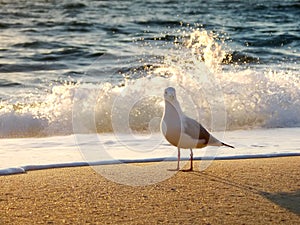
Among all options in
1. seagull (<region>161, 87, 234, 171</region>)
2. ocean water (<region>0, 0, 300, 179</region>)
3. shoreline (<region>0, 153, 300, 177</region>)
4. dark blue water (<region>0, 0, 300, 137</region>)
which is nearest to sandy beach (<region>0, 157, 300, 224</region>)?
shoreline (<region>0, 153, 300, 177</region>)

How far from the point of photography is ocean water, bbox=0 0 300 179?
7270mm

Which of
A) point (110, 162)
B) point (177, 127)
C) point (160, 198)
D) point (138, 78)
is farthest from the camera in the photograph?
point (138, 78)

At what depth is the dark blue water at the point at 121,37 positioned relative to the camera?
1302cm

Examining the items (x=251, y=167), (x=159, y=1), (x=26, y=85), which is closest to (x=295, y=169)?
(x=251, y=167)

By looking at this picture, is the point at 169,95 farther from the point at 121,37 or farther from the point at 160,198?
the point at 121,37

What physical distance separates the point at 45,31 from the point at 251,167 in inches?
573

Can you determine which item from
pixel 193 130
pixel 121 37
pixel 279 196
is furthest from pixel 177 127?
pixel 121 37

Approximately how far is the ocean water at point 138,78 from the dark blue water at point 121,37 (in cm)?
3

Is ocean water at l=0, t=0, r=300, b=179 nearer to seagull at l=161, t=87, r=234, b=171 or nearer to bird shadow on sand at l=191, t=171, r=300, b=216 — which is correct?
seagull at l=161, t=87, r=234, b=171

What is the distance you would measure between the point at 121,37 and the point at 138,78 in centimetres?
598

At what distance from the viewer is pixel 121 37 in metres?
17.9

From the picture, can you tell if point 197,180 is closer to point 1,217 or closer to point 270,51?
point 1,217

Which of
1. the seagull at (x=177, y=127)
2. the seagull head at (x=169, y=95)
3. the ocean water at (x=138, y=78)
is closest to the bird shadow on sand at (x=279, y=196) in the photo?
the seagull at (x=177, y=127)

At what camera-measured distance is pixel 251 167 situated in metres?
5.69
